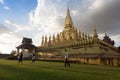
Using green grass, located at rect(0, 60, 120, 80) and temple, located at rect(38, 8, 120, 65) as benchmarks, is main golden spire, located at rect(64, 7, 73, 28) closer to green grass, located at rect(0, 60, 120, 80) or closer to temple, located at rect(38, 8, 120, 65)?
temple, located at rect(38, 8, 120, 65)

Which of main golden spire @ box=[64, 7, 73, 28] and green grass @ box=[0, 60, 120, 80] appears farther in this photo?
main golden spire @ box=[64, 7, 73, 28]

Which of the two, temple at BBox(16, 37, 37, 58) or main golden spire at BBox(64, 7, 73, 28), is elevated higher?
main golden spire at BBox(64, 7, 73, 28)

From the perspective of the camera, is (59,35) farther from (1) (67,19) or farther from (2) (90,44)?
(2) (90,44)

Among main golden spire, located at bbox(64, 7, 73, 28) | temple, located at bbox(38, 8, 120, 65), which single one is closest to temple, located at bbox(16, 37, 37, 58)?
temple, located at bbox(38, 8, 120, 65)

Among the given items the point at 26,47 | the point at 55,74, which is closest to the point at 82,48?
the point at 26,47

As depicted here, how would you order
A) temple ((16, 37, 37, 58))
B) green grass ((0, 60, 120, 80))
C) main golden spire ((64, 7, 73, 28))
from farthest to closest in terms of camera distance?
main golden spire ((64, 7, 73, 28))
temple ((16, 37, 37, 58))
green grass ((0, 60, 120, 80))

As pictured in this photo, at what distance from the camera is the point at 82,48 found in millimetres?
53094

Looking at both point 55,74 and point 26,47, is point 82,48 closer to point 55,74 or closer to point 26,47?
point 26,47

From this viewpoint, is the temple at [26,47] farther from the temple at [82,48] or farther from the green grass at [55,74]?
the green grass at [55,74]

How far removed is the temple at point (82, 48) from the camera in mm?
34906

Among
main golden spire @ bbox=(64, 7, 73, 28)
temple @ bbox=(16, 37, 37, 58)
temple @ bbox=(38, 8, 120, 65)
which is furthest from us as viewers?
main golden spire @ bbox=(64, 7, 73, 28)

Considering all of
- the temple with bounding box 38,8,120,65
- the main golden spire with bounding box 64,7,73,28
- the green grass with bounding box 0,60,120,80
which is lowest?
the green grass with bounding box 0,60,120,80

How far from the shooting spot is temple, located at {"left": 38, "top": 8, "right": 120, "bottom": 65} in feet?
115

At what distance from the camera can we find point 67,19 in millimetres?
97188
